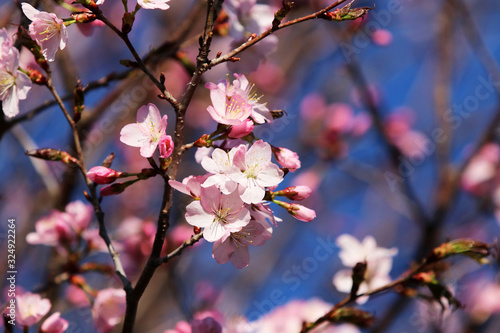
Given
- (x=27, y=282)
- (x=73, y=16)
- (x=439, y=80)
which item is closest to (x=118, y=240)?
(x=73, y=16)

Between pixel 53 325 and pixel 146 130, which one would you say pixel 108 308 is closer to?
pixel 53 325

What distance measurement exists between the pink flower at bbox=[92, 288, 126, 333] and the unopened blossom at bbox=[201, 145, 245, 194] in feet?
2.42

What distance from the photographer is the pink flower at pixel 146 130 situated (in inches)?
47.2

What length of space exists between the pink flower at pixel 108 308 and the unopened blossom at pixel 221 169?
0.74 metres

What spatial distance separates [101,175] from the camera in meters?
1.21

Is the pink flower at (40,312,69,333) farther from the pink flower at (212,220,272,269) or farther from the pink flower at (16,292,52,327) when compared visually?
the pink flower at (212,220,272,269)

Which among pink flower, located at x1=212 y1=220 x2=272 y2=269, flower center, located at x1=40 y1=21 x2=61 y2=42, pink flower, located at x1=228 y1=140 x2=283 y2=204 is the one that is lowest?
pink flower, located at x1=212 y1=220 x2=272 y2=269

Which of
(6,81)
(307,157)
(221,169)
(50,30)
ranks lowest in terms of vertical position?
(307,157)

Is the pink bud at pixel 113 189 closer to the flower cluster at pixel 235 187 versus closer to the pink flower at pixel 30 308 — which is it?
the flower cluster at pixel 235 187

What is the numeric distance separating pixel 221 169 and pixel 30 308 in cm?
85

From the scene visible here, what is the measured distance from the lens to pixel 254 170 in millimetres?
1137

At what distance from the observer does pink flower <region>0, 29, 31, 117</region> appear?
1285 mm

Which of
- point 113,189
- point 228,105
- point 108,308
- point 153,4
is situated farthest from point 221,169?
point 108,308

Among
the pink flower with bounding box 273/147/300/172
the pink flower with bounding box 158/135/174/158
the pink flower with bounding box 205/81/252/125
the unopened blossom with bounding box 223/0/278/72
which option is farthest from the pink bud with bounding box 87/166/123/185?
the unopened blossom with bounding box 223/0/278/72
